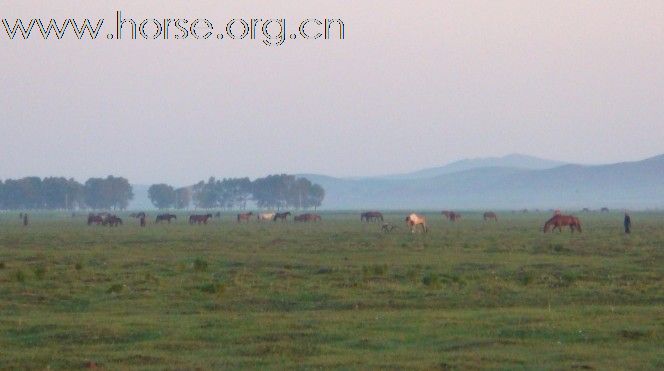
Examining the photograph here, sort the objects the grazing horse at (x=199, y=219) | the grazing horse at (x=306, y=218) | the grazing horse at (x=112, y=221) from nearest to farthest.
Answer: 1. the grazing horse at (x=112, y=221)
2. the grazing horse at (x=199, y=219)
3. the grazing horse at (x=306, y=218)

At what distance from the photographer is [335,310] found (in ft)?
73.9

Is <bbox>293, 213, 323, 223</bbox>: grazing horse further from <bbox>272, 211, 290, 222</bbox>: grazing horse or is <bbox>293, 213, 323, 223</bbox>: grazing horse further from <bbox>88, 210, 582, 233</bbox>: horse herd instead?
A: <bbox>272, 211, 290, 222</bbox>: grazing horse

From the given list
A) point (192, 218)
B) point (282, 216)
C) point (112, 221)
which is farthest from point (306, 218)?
point (112, 221)

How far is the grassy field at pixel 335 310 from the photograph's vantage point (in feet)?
51.5

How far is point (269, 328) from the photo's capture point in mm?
18438

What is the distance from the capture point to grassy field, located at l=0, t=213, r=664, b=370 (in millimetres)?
15688

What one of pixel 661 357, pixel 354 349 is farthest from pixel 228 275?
pixel 661 357

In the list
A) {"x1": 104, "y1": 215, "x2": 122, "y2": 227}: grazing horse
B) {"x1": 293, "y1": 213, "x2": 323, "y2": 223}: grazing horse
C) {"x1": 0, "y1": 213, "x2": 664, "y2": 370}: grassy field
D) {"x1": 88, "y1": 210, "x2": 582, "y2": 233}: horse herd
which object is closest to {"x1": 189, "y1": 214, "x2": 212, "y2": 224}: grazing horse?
{"x1": 88, "y1": 210, "x2": 582, "y2": 233}: horse herd

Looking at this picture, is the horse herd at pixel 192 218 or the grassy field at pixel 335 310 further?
the horse herd at pixel 192 218

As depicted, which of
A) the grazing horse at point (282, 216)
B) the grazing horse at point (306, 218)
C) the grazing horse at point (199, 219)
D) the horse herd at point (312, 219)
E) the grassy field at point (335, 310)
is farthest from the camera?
the grazing horse at point (282, 216)

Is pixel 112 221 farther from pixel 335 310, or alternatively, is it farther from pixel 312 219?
pixel 335 310

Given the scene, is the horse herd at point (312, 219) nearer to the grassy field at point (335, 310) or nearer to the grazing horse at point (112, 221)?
the grazing horse at point (112, 221)

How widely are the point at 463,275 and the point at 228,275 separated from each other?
632 centimetres

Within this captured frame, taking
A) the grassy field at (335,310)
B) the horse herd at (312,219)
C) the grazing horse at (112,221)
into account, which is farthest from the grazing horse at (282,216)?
the grassy field at (335,310)
